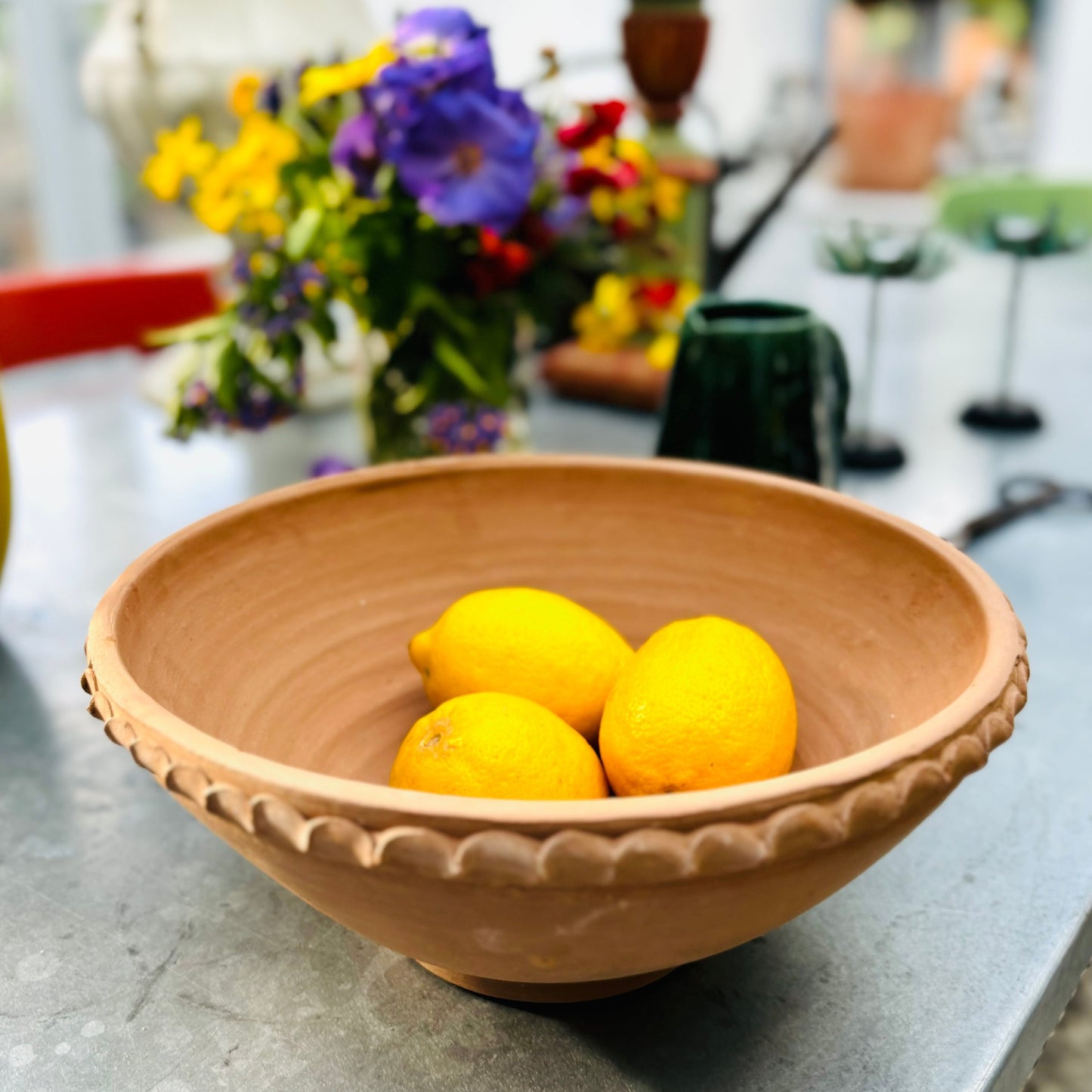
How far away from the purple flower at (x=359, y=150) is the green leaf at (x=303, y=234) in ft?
0.14

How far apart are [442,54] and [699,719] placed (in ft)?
2.03

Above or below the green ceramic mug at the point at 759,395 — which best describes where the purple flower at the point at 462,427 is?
below

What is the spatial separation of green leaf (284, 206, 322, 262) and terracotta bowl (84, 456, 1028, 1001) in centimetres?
35

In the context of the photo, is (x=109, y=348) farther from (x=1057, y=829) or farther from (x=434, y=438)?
(x=1057, y=829)

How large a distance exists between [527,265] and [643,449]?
1.06 ft

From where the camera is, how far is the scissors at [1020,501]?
94cm

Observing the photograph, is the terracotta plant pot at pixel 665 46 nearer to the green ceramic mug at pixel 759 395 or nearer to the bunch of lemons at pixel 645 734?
the green ceramic mug at pixel 759 395

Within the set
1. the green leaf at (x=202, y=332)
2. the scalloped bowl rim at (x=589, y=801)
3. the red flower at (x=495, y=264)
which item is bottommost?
the green leaf at (x=202, y=332)

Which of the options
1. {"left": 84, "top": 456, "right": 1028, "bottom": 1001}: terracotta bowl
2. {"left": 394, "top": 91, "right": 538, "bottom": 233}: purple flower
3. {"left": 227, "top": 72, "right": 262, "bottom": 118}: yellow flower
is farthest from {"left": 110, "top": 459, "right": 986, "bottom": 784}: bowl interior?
{"left": 227, "top": 72, "right": 262, "bottom": 118}: yellow flower

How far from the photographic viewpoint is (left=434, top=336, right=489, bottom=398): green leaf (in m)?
0.91

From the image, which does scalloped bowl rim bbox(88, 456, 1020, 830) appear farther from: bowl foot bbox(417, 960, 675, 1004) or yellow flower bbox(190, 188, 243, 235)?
yellow flower bbox(190, 188, 243, 235)

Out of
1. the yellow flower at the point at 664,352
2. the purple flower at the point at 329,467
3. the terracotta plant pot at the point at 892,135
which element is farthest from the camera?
the terracotta plant pot at the point at 892,135

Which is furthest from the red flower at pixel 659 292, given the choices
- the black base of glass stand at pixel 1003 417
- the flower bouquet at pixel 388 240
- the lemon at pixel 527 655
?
the lemon at pixel 527 655

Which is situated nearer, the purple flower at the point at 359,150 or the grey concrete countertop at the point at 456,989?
the grey concrete countertop at the point at 456,989
